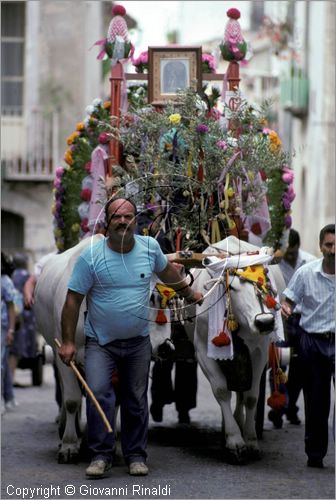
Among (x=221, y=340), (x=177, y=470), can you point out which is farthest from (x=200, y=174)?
(x=177, y=470)

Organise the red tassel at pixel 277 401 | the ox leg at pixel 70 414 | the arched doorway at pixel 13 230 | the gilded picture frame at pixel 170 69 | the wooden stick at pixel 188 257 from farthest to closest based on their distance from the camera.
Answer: the arched doorway at pixel 13 230 < the gilded picture frame at pixel 170 69 < the red tassel at pixel 277 401 < the ox leg at pixel 70 414 < the wooden stick at pixel 188 257

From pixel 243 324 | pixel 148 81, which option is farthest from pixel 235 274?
pixel 148 81

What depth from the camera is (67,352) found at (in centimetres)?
1008

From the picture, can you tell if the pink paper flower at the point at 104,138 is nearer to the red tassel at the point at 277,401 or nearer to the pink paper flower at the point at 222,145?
the pink paper flower at the point at 222,145

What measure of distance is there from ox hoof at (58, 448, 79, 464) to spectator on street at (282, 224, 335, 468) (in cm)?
175

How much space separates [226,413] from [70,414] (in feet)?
3.93

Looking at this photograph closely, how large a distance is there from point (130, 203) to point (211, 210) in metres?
1.43

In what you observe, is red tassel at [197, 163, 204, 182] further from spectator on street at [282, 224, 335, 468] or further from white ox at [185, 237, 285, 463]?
spectator on street at [282, 224, 335, 468]

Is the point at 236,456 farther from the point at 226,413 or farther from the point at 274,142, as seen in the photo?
the point at 274,142

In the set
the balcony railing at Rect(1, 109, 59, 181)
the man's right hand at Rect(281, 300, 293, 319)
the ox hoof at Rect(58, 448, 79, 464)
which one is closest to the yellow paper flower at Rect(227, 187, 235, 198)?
the man's right hand at Rect(281, 300, 293, 319)

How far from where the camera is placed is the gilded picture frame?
1235 cm

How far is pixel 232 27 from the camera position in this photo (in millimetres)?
12844

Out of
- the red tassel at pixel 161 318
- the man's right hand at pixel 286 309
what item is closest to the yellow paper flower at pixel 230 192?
the man's right hand at pixel 286 309

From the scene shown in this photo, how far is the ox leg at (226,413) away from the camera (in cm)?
1099
